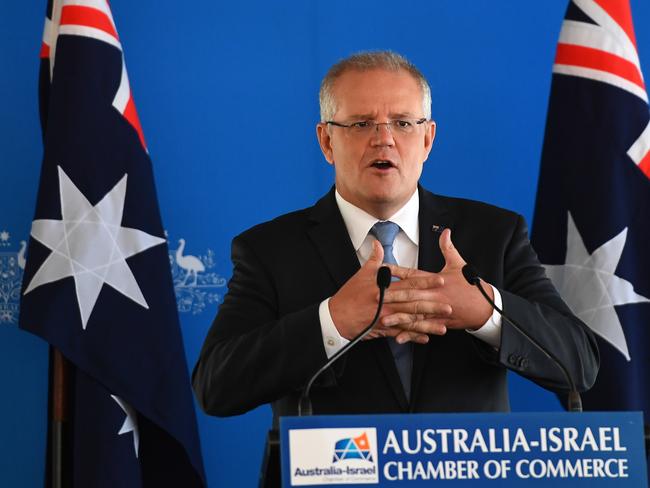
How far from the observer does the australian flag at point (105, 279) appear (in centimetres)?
258

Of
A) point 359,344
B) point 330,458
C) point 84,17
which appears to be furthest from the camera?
point 84,17

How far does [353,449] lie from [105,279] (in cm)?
157

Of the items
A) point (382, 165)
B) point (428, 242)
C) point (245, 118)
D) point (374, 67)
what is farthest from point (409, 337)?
point (245, 118)

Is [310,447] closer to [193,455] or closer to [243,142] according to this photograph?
[193,455]

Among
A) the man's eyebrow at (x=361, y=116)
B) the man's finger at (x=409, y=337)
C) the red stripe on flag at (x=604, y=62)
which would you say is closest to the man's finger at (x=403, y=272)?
the man's finger at (x=409, y=337)

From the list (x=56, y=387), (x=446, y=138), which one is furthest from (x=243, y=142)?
(x=56, y=387)

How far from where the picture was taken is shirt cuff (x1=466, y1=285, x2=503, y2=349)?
168 centimetres

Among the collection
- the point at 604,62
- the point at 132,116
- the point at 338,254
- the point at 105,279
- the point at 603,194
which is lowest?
the point at 338,254

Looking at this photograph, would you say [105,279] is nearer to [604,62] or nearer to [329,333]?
[329,333]

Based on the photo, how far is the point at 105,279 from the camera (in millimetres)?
2625

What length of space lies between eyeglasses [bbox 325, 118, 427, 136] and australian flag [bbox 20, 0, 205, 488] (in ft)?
3.09

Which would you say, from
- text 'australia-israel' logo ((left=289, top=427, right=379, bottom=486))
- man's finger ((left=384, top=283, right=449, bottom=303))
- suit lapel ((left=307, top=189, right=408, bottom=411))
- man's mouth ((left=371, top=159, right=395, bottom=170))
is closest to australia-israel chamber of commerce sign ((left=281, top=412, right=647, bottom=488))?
text 'australia-israel' logo ((left=289, top=427, right=379, bottom=486))

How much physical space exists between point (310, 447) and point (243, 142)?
207 centimetres

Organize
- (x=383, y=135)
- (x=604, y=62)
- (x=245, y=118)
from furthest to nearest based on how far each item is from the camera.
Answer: (x=245, y=118) < (x=604, y=62) < (x=383, y=135)
